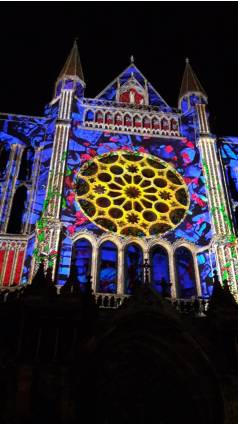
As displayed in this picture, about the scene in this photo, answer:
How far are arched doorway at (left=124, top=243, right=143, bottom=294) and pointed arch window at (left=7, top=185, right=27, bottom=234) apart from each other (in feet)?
14.6

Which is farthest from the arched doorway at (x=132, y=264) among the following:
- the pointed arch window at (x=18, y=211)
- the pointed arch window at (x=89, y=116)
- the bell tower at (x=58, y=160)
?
the pointed arch window at (x=89, y=116)

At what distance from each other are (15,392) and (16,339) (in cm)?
157

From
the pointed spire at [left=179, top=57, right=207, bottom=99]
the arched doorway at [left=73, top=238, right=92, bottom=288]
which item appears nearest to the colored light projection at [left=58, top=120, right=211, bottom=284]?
the arched doorway at [left=73, top=238, right=92, bottom=288]

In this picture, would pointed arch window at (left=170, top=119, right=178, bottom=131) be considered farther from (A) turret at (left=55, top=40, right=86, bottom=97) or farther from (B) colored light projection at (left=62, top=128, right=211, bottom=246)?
(A) turret at (left=55, top=40, right=86, bottom=97)

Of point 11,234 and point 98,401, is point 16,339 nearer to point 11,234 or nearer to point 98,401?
point 98,401

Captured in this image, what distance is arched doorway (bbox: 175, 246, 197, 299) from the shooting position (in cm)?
1684

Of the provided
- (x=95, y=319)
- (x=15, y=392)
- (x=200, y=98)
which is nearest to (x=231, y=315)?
(x=95, y=319)

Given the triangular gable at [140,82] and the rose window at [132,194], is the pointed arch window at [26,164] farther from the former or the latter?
the triangular gable at [140,82]

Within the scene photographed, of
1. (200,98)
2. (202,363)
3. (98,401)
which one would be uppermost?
(200,98)

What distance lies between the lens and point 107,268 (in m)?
17.0

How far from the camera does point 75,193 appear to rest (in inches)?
752

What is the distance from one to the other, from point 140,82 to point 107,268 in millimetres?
13150

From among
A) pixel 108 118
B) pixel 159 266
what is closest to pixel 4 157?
pixel 108 118

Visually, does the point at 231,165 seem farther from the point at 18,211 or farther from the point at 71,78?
the point at 18,211
